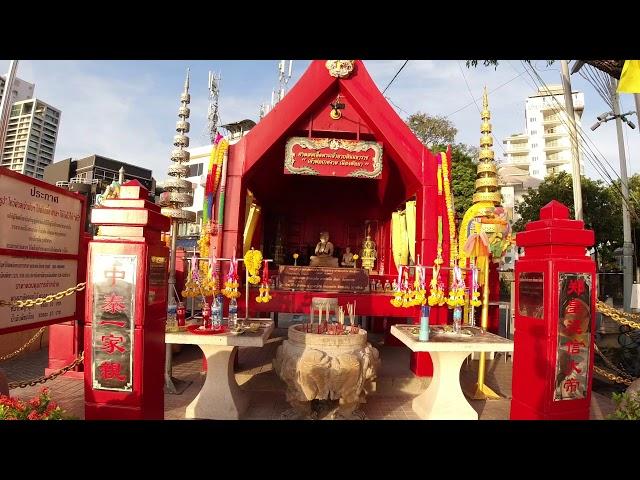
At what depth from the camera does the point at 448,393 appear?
20.6ft

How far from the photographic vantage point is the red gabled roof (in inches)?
360

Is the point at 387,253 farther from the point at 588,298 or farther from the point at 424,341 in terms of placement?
the point at 588,298

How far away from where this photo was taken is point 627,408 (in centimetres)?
350

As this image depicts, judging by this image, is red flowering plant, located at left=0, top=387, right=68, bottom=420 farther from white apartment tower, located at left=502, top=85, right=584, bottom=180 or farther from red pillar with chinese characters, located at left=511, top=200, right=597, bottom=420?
white apartment tower, located at left=502, top=85, right=584, bottom=180

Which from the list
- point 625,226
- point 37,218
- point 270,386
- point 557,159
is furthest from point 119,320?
point 557,159

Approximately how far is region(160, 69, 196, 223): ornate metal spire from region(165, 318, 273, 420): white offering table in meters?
3.40

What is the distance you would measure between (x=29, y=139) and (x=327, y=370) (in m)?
26.3

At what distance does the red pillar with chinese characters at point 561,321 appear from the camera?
458 cm

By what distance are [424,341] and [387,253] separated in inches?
318

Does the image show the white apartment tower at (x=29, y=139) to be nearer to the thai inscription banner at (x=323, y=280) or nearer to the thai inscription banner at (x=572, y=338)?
the thai inscription banner at (x=323, y=280)

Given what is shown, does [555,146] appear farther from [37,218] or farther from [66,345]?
[37,218]


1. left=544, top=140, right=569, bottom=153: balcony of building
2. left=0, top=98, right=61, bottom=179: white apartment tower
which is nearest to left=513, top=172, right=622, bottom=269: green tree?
left=0, top=98, right=61, bottom=179: white apartment tower

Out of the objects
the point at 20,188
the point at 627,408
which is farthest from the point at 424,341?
the point at 20,188
